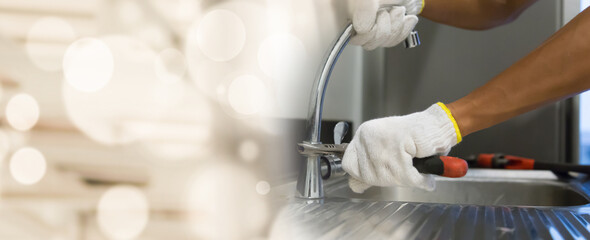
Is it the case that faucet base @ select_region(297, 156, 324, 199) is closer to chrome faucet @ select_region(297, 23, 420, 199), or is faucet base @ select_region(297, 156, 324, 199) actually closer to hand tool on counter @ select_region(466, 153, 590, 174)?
chrome faucet @ select_region(297, 23, 420, 199)

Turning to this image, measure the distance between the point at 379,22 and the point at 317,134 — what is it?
0.65 feet

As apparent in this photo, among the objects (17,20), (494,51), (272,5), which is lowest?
(17,20)

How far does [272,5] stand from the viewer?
0.72m

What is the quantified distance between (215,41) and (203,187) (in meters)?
0.21

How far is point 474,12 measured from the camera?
1.01m

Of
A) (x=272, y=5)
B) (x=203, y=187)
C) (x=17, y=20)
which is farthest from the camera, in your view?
(x=272, y=5)

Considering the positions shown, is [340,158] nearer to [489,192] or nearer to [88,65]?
[88,65]

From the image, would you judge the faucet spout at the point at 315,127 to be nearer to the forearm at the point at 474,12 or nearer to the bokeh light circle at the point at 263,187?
the bokeh light circle at the point at 263,187

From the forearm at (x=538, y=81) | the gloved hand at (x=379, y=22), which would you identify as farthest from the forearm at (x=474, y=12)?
the forearm at (x=538, y=81)

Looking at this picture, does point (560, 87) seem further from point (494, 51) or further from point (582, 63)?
point (494, 51)

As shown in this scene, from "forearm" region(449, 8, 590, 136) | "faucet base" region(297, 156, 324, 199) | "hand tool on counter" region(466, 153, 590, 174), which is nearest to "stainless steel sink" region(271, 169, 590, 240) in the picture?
"faucet base" region(297, 156, 324, 199)

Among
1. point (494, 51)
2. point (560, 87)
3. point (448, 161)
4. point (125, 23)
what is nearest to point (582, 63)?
point (560, 87)

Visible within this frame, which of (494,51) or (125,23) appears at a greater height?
(494,51)

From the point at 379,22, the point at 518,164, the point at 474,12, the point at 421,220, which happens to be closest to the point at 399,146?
the point at 421,220
